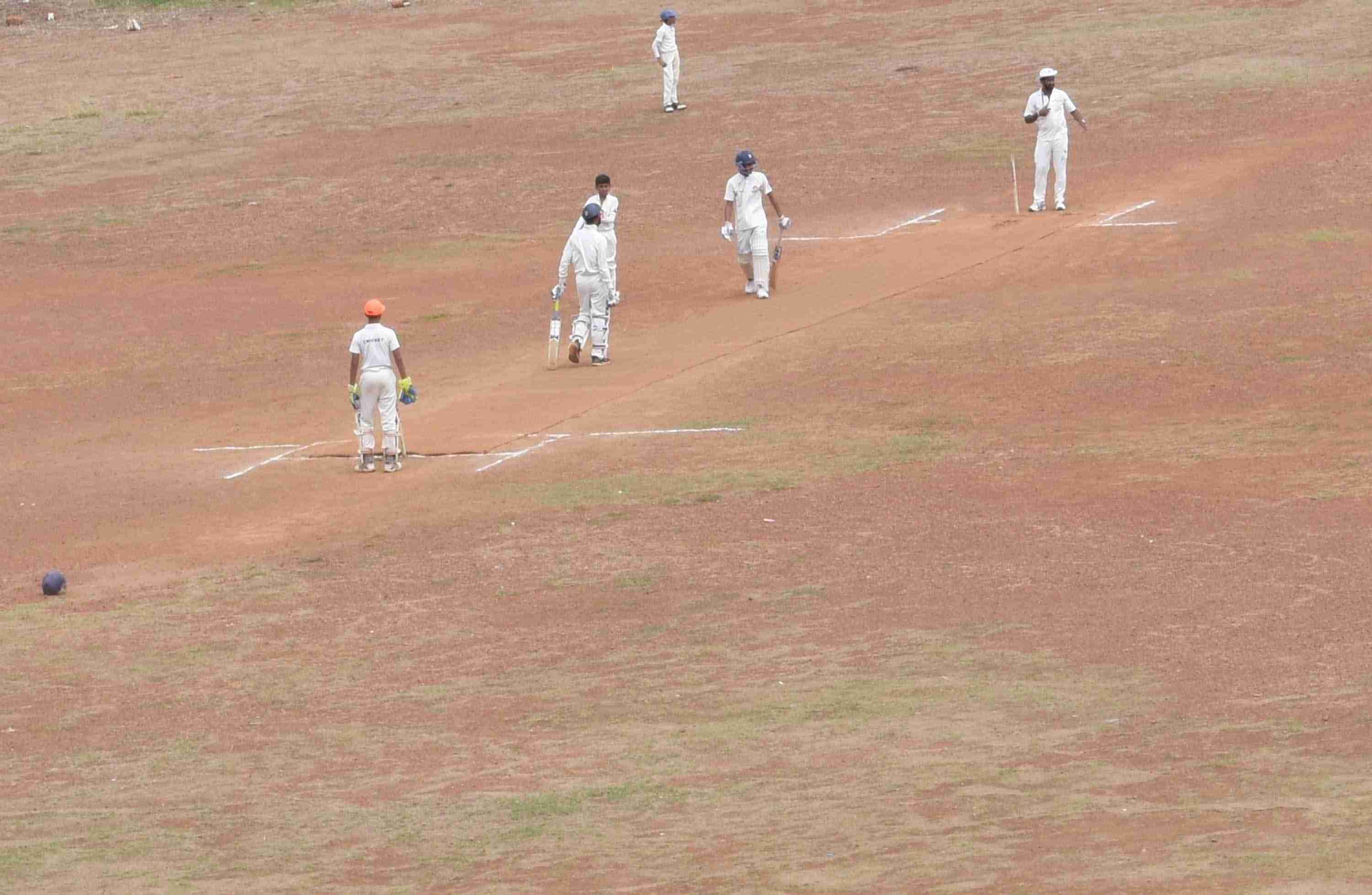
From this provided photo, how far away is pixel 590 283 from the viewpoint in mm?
23516

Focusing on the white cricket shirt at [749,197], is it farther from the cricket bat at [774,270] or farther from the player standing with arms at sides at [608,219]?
the player standing with arms at sides at [608,219]

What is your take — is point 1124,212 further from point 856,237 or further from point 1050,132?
point 856,237

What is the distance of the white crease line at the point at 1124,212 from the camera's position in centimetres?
2986

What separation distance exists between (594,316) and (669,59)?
17.2 metres

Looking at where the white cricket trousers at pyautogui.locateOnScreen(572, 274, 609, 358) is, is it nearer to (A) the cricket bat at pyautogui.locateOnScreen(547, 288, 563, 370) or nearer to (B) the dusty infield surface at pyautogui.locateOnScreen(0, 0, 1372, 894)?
(A) the cricket bat at pyautogui.locateOnScreen(547, 288, 563, 370)

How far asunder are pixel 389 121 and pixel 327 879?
34.5 metres

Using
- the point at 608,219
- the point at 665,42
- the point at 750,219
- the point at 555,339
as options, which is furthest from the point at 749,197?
the point at 665,42

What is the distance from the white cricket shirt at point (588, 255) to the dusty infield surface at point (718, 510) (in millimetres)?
1255

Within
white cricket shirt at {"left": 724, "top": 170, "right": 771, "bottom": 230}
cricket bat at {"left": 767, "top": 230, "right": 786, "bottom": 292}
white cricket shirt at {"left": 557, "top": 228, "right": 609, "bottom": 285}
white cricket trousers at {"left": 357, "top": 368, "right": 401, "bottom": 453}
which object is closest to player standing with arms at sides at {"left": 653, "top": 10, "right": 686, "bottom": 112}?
cricket bat at {"left": 767, "top": 230, "right": 786, "bottom": 292}

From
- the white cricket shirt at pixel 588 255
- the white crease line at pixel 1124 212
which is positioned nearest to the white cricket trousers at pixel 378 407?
the white cricket shirt at pixel 588 255

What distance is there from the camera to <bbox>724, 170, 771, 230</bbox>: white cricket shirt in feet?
86.5

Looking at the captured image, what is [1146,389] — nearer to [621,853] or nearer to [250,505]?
[250,505]

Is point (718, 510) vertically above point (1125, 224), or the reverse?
point (1125, 224)

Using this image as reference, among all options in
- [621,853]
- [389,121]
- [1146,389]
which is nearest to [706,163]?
[389,121]
